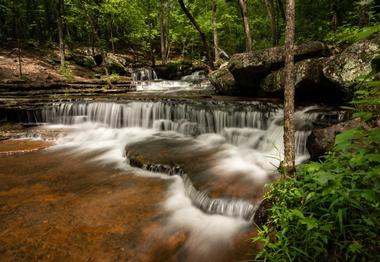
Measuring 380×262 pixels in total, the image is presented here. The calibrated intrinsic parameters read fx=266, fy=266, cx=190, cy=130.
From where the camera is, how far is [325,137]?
212 inches

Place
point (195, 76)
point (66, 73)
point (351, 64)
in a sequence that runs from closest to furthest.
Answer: point (351, 64)
point (66, 73)
point (195, 76)

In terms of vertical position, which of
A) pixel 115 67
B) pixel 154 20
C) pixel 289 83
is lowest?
pixel 289 83

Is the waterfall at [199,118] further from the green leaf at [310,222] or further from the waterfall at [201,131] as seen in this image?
the green leaf at [310,222]

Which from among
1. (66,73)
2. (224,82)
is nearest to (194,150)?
(224,82)

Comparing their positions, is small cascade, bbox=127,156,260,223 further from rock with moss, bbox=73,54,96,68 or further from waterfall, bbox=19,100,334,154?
rock with moss, bbox=73,54,96,68

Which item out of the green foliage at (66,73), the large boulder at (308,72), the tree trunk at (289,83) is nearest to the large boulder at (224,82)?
the large boulder at (308,72)

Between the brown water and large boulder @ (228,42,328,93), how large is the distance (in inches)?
278

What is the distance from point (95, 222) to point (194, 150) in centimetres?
373

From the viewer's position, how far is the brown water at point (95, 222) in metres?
3.59

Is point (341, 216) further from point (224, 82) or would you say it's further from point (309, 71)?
point (224, 82)

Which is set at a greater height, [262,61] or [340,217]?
[262,61]

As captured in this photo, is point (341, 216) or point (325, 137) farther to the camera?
point (325, 137)

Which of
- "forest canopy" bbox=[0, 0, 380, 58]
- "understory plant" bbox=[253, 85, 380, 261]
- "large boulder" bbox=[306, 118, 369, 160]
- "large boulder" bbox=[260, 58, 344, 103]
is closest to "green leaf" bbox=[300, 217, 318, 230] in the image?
"understory plant" bbox=[253, 85, 380, 261]

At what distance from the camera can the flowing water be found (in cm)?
414
